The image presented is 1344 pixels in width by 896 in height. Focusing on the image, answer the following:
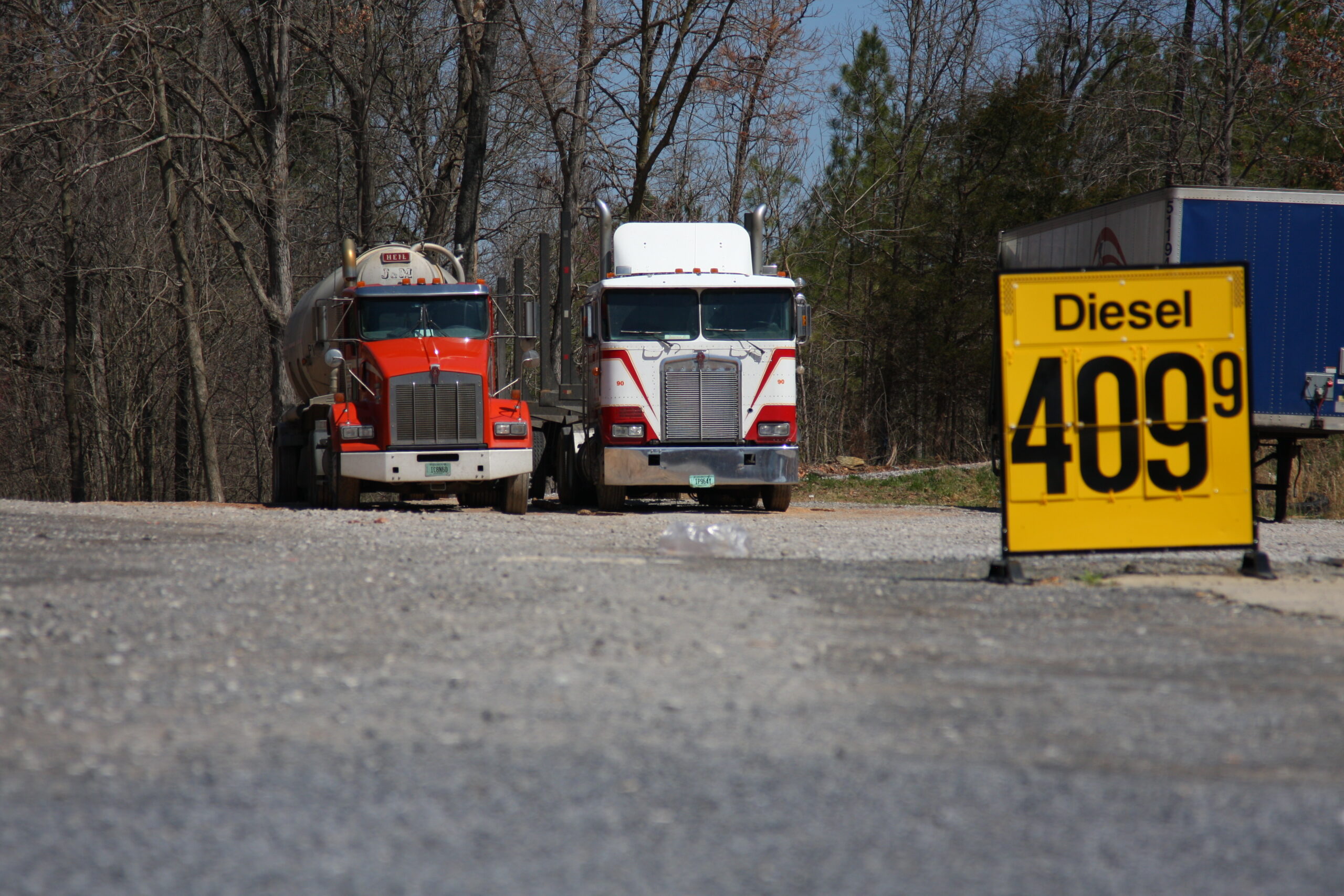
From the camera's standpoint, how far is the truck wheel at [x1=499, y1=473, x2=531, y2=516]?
56.5 feet

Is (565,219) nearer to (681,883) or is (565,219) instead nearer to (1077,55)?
A: (681,883)

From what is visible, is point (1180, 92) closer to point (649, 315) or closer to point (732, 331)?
point (732, 331)

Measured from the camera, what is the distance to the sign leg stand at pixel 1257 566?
9.12 m

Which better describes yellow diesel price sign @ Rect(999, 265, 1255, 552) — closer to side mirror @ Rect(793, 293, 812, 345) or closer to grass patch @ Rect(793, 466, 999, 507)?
side mirror @ Rect(793, 293, 812, 345)

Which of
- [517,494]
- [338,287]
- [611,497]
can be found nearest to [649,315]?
[611,497]

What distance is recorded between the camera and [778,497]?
18312 millimetres

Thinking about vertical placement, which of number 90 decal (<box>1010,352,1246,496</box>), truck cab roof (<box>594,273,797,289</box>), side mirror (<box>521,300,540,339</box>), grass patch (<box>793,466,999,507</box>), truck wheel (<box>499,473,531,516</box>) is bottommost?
grass patch (<box>793,466,999,507</box>)

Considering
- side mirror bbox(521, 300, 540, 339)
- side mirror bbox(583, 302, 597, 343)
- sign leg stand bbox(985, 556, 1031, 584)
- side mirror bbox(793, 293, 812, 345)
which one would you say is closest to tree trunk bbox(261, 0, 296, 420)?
side mirror bbox(583, 302, 597, 343)

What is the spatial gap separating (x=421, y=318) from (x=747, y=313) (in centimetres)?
443

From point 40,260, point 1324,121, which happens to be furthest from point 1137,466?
point 40,260

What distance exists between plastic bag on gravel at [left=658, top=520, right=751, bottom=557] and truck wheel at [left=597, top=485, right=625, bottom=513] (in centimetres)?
662

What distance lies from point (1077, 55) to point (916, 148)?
246 inches

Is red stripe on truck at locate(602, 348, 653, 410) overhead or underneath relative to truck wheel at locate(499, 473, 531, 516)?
overhead

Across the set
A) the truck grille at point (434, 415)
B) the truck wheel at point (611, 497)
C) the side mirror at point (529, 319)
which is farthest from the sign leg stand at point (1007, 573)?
Result: the side mirror at point (529, 319)
